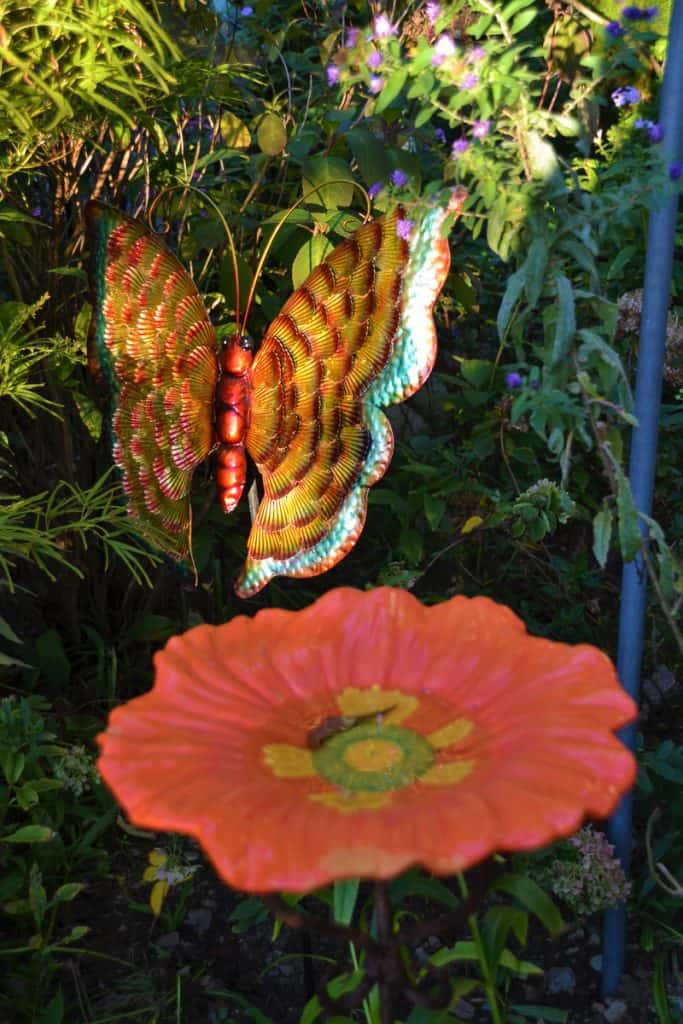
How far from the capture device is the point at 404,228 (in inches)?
54.1

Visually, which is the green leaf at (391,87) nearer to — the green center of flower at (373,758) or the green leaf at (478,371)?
the green leaf at (478,371)

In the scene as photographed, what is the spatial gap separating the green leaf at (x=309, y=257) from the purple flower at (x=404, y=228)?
419 mm

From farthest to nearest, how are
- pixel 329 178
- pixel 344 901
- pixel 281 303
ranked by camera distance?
pixel 281 303 < pixel 329 178 < pixel 344 901

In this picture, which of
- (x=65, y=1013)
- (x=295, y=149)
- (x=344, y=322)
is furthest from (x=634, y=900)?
(x=295, y=149)

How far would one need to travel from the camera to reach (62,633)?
6.85ft

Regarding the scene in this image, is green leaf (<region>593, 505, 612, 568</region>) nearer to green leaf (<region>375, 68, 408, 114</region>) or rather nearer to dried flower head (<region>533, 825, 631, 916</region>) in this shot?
dried flower head (<region>533, 825, 631, 916</region>)

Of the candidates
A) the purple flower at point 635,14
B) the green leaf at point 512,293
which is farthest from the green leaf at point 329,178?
the green leaf at point 512,293

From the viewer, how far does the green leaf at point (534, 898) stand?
1.17 m

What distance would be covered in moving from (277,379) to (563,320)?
1.45ft

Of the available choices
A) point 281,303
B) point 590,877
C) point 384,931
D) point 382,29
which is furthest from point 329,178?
point 384,931

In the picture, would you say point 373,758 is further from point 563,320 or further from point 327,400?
point 327,400

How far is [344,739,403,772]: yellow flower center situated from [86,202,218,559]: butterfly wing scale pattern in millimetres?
754

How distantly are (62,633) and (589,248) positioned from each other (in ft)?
4.24

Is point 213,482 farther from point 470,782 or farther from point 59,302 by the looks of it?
point 470,782
